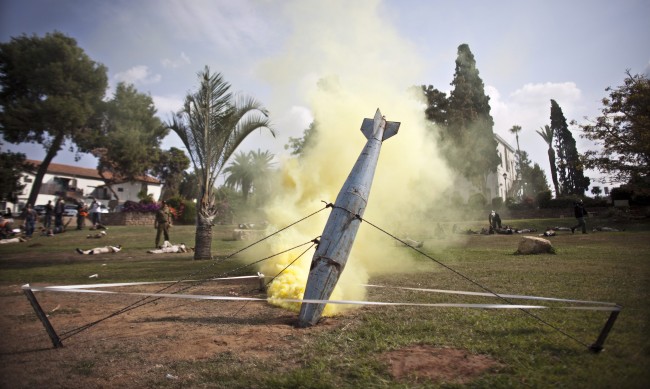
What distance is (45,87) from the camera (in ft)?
→ 91.8

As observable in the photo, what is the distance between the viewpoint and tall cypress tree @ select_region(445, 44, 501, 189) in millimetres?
37312

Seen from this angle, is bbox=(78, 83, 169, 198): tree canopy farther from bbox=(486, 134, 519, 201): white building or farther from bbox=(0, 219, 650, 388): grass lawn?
bbox=(486, 134, 519, 201): white building

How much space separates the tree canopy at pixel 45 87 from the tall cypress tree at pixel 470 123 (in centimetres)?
3487

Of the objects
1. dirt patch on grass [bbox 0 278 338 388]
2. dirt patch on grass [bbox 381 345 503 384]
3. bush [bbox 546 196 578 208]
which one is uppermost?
bush [bbox 546 196 578 208]

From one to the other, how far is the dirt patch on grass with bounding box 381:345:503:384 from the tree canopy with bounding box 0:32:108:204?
95.6ft

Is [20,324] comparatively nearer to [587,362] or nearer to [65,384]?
[65,384]

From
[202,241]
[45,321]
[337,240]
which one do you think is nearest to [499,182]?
[202,241]

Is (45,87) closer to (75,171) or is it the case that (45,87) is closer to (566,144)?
(75,171)

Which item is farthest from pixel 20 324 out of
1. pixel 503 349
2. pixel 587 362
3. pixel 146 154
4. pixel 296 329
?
pixel 146 154

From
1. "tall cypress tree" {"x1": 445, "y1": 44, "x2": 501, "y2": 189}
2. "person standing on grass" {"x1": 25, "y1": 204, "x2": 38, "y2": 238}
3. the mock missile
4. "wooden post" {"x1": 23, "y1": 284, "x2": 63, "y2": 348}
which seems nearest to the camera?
"wooden post" {"x1": 23, "y1": 284, "x2": 63, "y2": 348}

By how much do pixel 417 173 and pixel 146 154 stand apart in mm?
43156

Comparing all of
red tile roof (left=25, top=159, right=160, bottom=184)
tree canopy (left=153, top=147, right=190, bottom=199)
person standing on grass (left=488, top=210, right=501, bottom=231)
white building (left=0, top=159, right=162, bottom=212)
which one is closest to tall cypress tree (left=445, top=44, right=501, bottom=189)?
person standing on grass (left=488, top=210, right=501, bottom=231)

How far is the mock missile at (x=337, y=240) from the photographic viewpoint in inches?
214

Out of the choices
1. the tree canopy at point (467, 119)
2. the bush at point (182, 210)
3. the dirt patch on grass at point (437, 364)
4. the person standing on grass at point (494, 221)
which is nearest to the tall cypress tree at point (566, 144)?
the tree canopy at point (467, 119)
